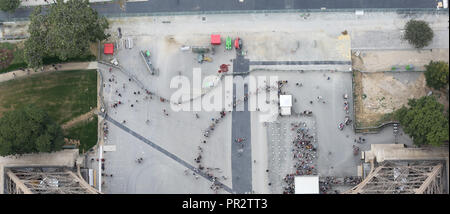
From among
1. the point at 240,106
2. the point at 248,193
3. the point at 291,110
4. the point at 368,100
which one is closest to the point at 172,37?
the point at 240,106

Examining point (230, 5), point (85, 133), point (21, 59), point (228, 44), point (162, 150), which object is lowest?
point (162, 150)

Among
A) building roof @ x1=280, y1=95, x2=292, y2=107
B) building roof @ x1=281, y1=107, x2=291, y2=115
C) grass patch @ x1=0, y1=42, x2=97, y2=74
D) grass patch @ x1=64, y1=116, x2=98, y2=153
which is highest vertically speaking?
grass patch @ x1=0, y1=42, x2=97, y2=74

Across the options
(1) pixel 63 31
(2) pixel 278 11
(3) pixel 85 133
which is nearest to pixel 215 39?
(2) pixel 278 11

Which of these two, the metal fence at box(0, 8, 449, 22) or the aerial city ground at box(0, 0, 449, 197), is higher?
the metal fence at box(0, 8, 449, 22)

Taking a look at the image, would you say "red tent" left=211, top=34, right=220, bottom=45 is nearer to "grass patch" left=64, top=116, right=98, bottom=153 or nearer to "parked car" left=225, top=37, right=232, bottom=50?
"parked car" left=225, top=37, right=232, bottom=50

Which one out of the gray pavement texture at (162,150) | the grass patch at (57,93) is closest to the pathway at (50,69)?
the grass patch at (57,93)

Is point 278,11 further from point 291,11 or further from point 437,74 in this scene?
point 437,74

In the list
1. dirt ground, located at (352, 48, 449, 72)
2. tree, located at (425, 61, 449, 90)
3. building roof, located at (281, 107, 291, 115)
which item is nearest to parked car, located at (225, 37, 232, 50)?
building roof, located at (281, 107, 291, 115)

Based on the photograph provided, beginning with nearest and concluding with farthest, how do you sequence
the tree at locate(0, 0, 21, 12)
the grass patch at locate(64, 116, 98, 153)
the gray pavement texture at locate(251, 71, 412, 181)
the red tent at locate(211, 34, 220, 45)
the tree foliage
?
the tree foliage
the gray pavement texture at locate(251, 71, 412, 181)
the grass patch at locate(64, 116, 98, 153)
the tree at locate(0, 0, 21, 12)
the red tent at locate(211, 34, 220, 45)

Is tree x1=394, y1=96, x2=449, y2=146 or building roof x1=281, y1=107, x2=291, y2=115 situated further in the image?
building roof x1=281, y1=107, x2=291, y2=115
